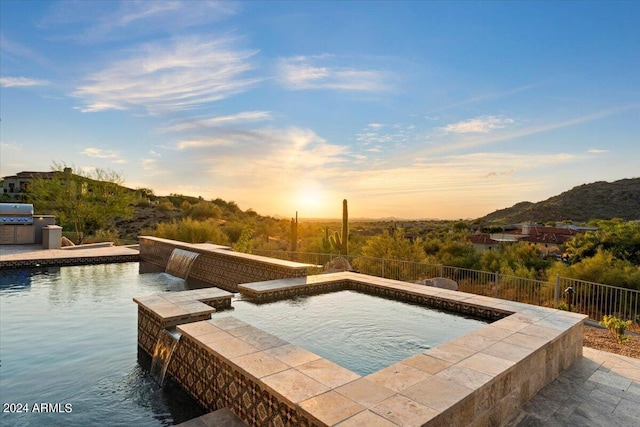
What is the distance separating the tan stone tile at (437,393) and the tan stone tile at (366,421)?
1.32 ft

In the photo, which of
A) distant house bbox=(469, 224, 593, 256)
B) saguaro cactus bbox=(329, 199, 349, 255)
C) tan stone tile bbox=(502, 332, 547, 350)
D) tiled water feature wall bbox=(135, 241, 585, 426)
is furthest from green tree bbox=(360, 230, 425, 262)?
distant house bbox=(469, 224, 593, 256)

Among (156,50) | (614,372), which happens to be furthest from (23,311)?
(614,372)

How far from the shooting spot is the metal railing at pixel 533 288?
826cm

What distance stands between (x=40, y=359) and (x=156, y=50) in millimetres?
8521

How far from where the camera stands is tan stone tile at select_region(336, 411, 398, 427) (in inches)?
93.8

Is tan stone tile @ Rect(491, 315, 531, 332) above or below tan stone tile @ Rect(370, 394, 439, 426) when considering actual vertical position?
below

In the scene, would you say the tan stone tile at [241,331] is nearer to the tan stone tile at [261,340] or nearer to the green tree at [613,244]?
the tan stone tile at [261,340]

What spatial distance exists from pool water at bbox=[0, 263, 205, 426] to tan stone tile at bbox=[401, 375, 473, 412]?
231 centimetres

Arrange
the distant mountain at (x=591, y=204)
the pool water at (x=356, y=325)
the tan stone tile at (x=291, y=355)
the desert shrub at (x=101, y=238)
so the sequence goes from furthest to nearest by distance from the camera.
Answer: the distant mountain at (x=591, y=204), the desert shrub at (x=101, y=238), the pool water at (x=356, y=325), the tan stone tile at (x=291, y=355)

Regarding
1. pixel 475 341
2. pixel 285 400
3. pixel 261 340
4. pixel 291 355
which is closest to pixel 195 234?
pixel 261 340

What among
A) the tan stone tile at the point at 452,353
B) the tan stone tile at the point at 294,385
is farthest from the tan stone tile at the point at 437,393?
the tan stone tile at the point at 294,385

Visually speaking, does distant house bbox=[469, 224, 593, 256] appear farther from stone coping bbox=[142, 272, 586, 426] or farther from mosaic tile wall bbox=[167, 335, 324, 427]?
mosaic tile wall bbox=[167, 335, 324, 427]

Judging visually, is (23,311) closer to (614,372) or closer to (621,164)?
(614,372)

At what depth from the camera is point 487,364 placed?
346cm
